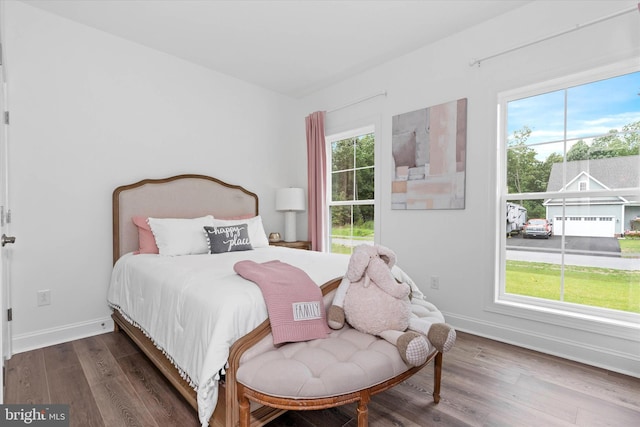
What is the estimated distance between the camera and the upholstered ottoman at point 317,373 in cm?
124

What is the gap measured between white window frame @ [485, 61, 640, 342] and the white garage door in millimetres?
174

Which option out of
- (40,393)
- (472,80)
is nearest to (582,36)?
(472,80)

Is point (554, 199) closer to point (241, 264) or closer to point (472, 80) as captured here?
point (472, 80)

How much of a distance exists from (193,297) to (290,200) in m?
2.39

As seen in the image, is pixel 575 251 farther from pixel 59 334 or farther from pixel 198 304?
pixel 59 334

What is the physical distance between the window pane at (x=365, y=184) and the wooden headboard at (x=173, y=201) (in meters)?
1.21

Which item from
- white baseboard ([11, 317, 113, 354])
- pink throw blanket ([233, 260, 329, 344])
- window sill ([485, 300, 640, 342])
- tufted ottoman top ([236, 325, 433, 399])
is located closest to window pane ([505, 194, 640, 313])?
window sill ([485, 300, 640, 342])

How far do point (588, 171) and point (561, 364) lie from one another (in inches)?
53.1

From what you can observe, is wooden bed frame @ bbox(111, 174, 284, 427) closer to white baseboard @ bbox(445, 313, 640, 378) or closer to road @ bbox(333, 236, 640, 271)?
white baseboard @ bbox(445, 313, 640, 378)

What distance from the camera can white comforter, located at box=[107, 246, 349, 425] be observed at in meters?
1.41

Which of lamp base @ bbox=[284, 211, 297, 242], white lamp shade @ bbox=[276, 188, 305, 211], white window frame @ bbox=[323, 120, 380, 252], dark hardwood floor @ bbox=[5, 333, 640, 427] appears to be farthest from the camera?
lamp base @ bbox=[284, 211, 297, 242]

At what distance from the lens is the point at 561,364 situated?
7.19ft

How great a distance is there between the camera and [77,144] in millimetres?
2646

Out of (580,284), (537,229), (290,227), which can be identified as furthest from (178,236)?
(580,284)
